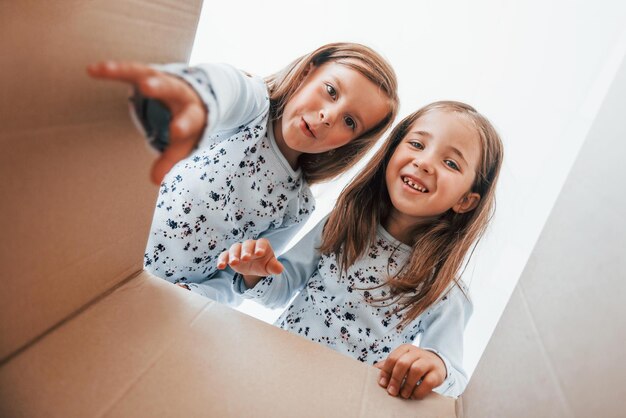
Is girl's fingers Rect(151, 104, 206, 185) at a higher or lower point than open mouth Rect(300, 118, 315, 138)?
higher

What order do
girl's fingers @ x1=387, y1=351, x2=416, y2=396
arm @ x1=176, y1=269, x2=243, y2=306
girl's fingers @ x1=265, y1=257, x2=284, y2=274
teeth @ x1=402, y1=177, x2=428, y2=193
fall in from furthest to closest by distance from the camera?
arm @ x1=176, y1=269, x2=243, y2=306
teeth @ x1=402, y1=177, x2=428, y2=193
girl's fingers @ x1=265, y1=257, x2=284, y2=274
girl's fingers @ x1=387, y1=351, x2=416, y2=396

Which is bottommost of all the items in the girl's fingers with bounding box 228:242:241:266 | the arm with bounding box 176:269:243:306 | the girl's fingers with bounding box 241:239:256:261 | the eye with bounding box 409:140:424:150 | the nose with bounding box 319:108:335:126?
Answer: the arm with bounding box 176:269:243:306

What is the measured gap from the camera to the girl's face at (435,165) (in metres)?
0.67

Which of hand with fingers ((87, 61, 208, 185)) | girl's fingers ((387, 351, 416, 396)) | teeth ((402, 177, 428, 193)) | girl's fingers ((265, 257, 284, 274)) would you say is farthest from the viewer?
teeth ((402, 177, 428, 193))

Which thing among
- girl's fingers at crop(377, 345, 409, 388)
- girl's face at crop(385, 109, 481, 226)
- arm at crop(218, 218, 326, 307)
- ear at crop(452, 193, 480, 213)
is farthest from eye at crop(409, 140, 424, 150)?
girl's fingers at crop(377, 345, 409, 388)

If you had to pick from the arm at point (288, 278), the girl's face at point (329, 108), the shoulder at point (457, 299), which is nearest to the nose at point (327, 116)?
the girl's face at point (329, 108)

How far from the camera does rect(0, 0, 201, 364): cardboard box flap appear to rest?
28cm

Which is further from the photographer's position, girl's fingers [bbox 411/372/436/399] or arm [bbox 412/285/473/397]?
arm [bbox 412/285/473/397]

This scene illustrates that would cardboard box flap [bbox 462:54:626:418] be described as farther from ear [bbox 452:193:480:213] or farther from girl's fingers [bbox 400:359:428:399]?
ear [bbox 452:193:480:213]

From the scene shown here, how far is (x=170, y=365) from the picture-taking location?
384mm

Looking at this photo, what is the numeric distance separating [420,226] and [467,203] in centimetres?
8

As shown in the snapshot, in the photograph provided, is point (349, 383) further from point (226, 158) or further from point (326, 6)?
point (326, 6)

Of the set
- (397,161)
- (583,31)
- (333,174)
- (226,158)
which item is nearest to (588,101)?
(583,31)

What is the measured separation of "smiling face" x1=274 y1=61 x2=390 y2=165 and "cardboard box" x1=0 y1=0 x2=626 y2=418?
29 centimetres
